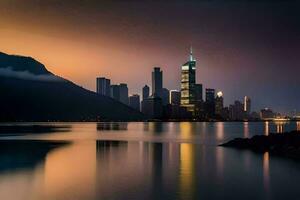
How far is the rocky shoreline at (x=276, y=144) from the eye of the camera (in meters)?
46.8

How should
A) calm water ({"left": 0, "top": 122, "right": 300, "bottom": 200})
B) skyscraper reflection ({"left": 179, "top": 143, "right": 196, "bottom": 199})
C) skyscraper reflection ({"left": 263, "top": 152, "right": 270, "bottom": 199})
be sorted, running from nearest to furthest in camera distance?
1. calm water ({"left": 0, "top": 122, "right": 300, "bottom": 200})
2. skyscraper reflection ({"left": 179, "top": 143, "right": 196, "bottom": 199})
3. skyscraper reflection ({"left": 263, "top": 152, "right": 270, "bottom": 199})

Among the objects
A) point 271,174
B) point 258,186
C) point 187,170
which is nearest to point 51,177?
point 187,170

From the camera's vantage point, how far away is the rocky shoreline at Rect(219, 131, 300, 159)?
4678 cm

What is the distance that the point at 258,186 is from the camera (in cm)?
2752

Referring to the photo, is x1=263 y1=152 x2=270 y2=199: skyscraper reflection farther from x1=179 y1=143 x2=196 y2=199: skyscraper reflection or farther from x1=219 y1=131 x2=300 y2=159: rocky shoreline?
x1=179 y1=143 x2=196 y2=199: skyscraper reflection

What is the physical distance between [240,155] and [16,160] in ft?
77.8

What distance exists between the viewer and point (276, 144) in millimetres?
53250

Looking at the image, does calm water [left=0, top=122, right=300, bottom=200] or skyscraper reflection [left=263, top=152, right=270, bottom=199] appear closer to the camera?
calm water [left=0, top=122, right=300, bottom=200]

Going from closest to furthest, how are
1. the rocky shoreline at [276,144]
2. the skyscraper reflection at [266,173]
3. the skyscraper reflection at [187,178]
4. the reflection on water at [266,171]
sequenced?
the skyscraper reflection at [187,178]
the skyscraper reflection at [266,173]
the reflection on water at [266,171]
the rocky shoreline at [276,144]

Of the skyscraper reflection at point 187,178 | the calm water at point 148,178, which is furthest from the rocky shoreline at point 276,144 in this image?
the skyscraper reflection at point 187,178

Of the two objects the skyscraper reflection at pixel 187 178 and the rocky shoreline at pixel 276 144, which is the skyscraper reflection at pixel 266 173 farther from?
the skyscraper reflection at pixel 187 178

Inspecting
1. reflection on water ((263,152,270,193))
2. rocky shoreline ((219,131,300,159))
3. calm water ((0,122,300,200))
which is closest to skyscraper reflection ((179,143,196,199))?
calm water ((0,122,300,200))


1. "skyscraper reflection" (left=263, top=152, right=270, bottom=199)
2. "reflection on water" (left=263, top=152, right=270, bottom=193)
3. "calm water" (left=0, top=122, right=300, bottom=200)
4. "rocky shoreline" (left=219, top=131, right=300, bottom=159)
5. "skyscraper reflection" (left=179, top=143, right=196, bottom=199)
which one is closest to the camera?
"calm water" (left=0, top=122, right=300, bottom=200)

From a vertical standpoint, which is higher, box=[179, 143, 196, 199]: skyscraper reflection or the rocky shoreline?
the rocky shoreline
